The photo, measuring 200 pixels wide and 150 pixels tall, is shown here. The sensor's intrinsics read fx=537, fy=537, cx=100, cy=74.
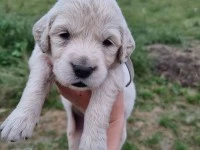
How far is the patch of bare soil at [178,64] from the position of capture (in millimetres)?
7074

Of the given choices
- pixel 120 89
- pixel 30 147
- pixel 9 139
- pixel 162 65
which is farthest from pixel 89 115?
pixel 162 65

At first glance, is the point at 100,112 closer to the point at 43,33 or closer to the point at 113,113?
the point at 113,113

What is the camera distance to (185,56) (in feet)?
24.5

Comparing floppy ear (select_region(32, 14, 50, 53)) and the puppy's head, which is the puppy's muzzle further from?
floppy ear (select_region(32, 14, 50, 53))

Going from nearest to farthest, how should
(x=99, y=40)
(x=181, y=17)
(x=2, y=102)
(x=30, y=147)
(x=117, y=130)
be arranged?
(x=99, y=40), (x=117, y=130), (x=30, y=147), (x=2, y=102), (x=181, y=17)

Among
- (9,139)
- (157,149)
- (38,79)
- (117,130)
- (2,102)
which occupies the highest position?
(38,79)

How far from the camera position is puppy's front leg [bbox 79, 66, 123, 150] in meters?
3.33

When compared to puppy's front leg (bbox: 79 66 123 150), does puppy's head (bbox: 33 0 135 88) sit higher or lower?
higher

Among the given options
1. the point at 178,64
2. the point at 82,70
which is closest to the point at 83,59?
the point at 82,70

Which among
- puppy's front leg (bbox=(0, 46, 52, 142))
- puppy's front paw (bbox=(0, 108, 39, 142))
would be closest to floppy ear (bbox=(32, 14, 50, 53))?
puppy's front leg (bbox=(0, 46, 52, 142))

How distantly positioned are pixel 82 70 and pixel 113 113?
809 millimetres

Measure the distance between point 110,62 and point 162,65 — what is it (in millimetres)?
4119

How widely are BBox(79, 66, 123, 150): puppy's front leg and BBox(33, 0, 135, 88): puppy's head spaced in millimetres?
230

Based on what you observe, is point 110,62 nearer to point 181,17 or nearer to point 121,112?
point 121,112
